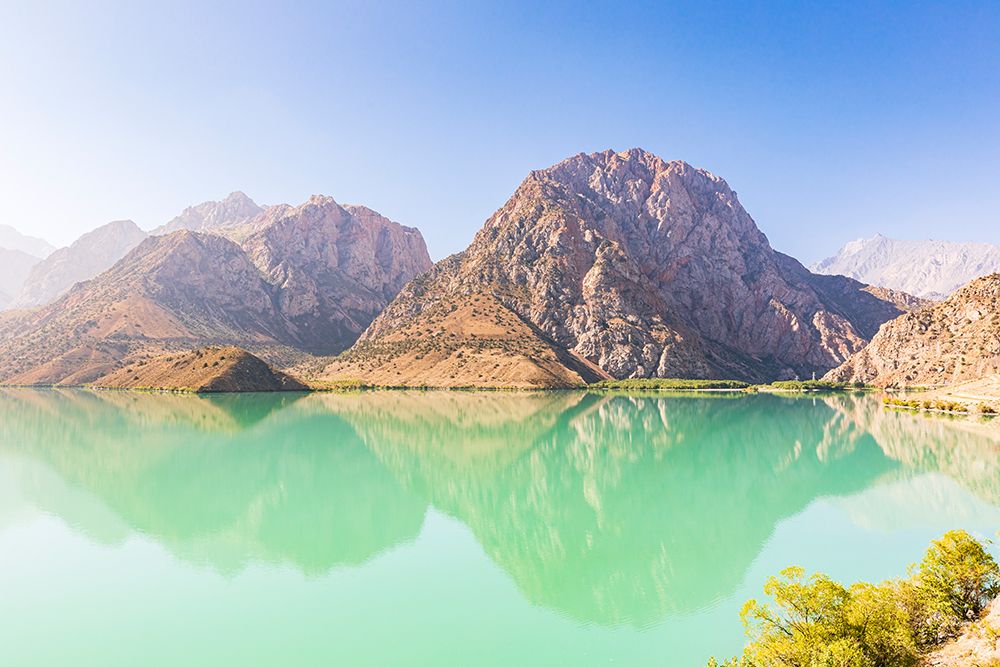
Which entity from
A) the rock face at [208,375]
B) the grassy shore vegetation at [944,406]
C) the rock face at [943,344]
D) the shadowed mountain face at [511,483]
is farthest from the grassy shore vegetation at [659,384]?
the rock face at [208,375]

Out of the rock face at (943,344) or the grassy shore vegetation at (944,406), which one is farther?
the rock face at (943,344)

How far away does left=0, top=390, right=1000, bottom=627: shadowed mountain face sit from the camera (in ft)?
84.7

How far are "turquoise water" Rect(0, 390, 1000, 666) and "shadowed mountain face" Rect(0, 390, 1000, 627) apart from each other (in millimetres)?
232

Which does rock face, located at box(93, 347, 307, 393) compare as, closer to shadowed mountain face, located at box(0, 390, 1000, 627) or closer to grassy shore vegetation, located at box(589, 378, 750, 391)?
shadowed mountain face, located at box(0, 390, 1000, 627)

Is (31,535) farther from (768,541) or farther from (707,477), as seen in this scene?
(707,477)

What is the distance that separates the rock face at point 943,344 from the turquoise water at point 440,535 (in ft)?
220

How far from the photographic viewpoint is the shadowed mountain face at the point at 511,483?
25828 mm

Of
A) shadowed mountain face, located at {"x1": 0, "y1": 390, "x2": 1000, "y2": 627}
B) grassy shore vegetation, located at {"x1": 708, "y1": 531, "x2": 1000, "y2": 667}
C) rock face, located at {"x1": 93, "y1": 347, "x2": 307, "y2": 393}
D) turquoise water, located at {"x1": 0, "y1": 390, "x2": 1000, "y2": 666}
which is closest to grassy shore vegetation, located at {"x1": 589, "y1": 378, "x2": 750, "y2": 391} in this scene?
shadowed mountain face, located at {"x1": 0, "y1": 390, "x2": 1000, "y2": 627}

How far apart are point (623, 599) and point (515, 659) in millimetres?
6040

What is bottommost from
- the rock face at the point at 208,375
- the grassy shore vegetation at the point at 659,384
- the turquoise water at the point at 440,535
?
the turquoise water at the point at 440,535

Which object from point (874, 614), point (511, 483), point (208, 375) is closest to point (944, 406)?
point (511, 483)

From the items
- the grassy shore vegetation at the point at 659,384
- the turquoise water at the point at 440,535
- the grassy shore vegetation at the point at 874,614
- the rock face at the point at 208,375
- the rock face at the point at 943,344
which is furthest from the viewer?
the grassy shore vegetation at the point at 659,384

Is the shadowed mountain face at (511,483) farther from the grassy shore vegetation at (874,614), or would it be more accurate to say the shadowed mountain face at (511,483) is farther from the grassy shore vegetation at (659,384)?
the grassy shore vegetation at (659,384)

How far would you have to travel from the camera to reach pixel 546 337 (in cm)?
17750
